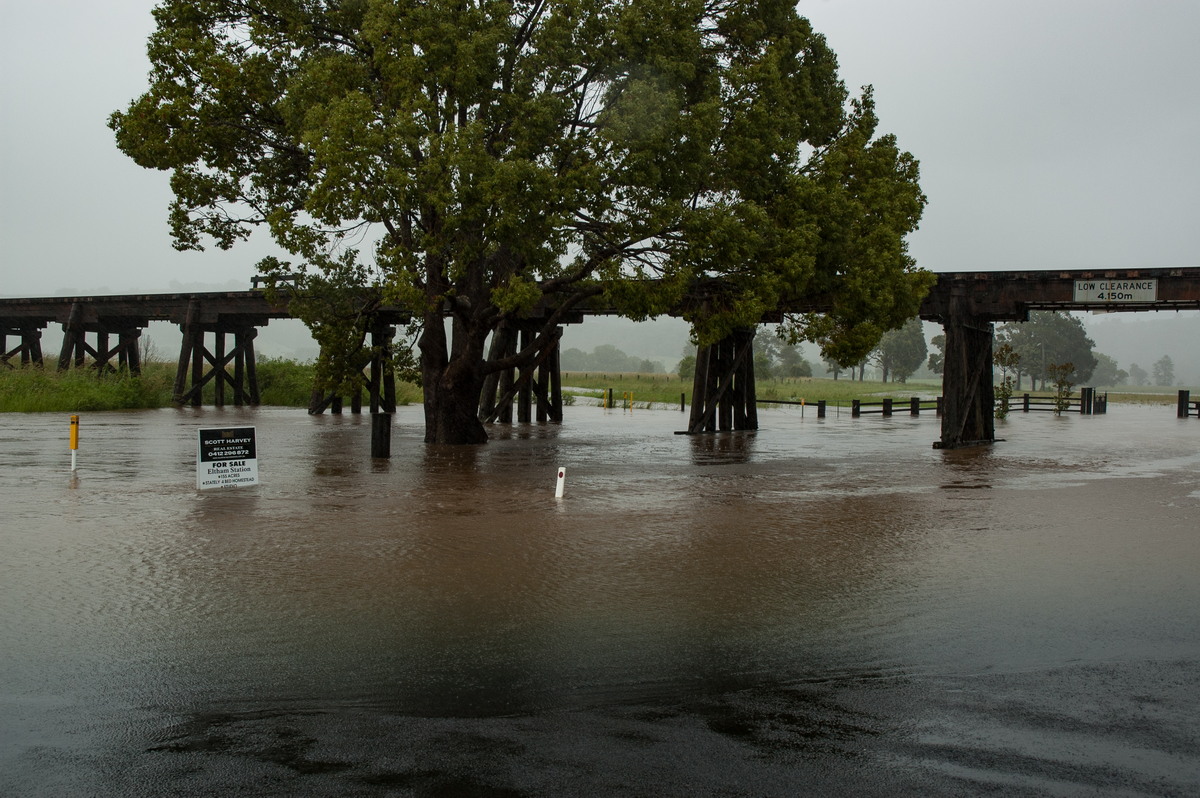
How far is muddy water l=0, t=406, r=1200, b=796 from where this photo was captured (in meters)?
4.66

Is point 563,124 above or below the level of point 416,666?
above

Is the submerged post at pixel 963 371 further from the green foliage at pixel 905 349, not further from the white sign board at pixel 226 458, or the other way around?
the green foliage at pixel 905 349

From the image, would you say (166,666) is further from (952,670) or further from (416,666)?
(952,670)

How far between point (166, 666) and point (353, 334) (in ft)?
65.8

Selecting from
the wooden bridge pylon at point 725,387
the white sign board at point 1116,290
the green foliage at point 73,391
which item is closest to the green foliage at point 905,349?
the wooden bridge pylon at point 725,387

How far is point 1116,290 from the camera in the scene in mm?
24703

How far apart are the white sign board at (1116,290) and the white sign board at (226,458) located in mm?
19984

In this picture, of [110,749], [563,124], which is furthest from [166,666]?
[563,124]

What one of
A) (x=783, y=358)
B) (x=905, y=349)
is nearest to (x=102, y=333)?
(x=905, y=349)

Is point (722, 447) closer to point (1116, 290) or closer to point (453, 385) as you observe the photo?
point (453, 385)

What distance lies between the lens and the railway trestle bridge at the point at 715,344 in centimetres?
2506

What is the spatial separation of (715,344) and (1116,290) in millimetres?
11373

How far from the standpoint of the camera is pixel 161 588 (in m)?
→ 8.05

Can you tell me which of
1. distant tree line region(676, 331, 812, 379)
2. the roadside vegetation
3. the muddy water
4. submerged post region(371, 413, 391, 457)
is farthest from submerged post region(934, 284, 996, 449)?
distant tree line region(676, 331, 812, 379)
